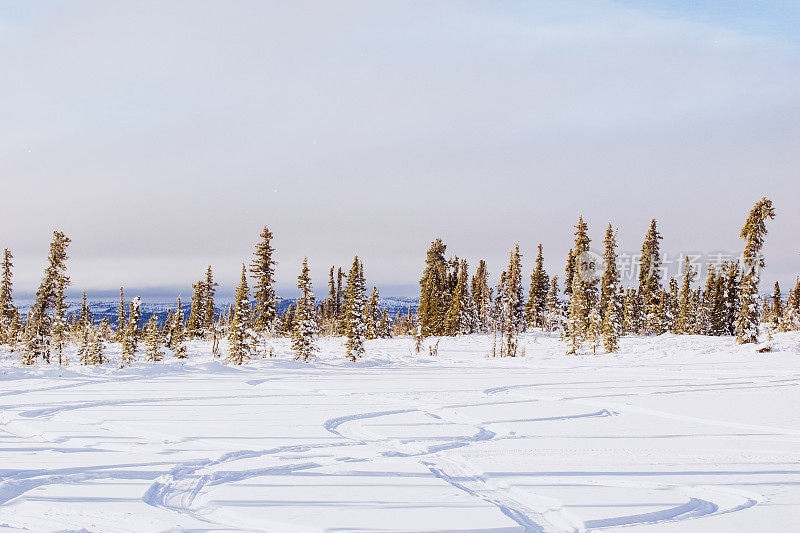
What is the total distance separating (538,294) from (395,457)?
6913 cm

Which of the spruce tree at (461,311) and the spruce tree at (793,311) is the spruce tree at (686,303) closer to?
the spruce tree at (793,311)

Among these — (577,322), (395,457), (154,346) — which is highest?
(577,322)

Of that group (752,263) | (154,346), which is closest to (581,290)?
(752,263)

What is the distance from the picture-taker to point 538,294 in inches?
3049

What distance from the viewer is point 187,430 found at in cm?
1327

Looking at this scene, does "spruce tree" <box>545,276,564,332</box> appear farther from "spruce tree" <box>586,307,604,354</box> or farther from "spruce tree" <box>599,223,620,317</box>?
"spruce tree" <box>586,307,604,354</box>

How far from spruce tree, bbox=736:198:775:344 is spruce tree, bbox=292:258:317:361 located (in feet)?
105

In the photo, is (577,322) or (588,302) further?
(588,302)

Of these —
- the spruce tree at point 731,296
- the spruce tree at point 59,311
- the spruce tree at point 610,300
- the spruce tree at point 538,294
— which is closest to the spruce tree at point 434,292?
the spruce tree at point 538,294

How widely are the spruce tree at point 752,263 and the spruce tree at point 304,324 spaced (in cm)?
3187

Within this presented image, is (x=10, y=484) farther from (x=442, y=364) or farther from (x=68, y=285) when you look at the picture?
(x=68, y=285)

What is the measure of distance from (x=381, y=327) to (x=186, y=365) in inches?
2038

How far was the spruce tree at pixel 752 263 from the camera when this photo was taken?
43000mm

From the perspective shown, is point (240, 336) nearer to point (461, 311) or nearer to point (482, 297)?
point (461, 311)
